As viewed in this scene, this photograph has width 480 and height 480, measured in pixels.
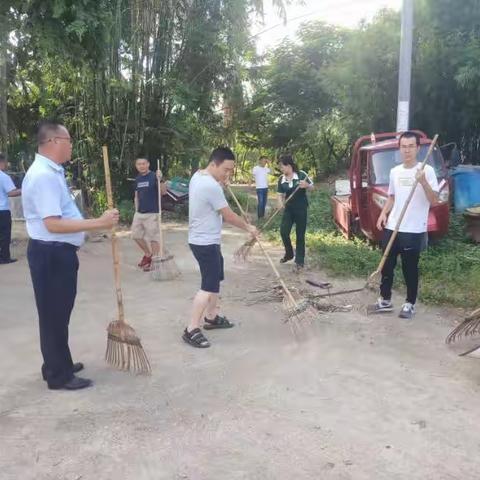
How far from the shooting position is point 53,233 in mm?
3436

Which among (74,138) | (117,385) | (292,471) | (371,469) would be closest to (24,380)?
(117,385)

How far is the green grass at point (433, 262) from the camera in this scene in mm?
5996

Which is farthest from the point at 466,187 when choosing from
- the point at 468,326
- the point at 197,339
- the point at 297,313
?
the point at 197,339

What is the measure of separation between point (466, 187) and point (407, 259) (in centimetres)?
597

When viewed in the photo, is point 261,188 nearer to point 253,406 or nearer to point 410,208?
point 410,208

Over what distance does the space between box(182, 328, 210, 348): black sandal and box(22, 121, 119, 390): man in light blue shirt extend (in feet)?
3.89

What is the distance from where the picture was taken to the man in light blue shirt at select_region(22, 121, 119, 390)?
3391mm

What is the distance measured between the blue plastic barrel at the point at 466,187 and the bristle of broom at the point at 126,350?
7977 mm

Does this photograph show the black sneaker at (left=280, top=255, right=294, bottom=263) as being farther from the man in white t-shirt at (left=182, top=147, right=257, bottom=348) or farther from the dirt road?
the man in white t-shirt at (left=182, top=147, right=257, bottom=348)

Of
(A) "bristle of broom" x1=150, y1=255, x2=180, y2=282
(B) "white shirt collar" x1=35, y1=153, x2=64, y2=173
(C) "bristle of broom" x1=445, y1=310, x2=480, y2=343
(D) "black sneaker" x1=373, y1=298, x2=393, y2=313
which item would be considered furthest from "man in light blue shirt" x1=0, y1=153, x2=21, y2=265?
(C) "bristle of broom" x1=445, y1=310, x2=480, y2=343

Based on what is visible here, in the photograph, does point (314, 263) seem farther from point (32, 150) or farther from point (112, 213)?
point (32, 150)

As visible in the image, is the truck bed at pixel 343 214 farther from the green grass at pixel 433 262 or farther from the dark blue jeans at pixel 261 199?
the dark blue jeans at pixel 261 199

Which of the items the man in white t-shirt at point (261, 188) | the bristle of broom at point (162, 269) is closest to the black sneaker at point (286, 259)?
the bristle of broom at point (162, 269)

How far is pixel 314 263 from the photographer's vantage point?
7.80 m
